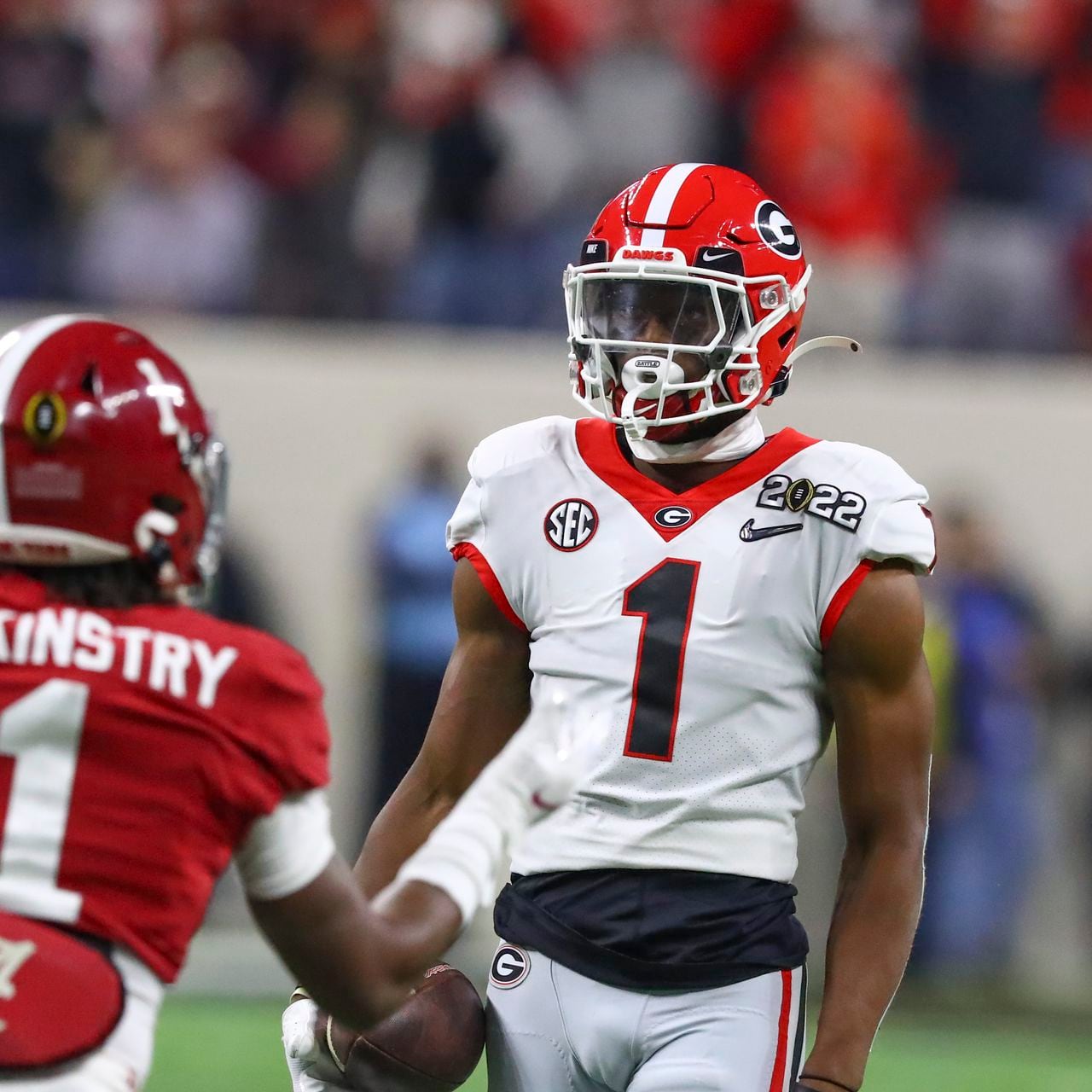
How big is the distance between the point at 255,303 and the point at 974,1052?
166 inches

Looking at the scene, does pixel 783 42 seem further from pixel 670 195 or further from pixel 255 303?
pixel 670 195

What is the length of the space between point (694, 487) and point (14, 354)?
104cm

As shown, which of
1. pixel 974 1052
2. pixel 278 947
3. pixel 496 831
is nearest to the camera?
pixel 278 947

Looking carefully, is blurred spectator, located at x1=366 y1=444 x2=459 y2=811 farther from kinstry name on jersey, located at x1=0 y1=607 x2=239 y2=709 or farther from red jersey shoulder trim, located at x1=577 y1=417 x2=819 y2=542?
kinstry name on jersey, located at x1=0 y1=607 x2=239 y2=709

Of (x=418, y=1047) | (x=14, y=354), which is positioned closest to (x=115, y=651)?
(x=14, y=354)

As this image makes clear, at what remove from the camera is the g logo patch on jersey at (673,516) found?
3.05 metres

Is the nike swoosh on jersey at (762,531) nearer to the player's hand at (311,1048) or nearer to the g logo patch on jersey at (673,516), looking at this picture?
the g logo patch on jersey at (673,516)

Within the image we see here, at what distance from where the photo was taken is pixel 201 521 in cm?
258

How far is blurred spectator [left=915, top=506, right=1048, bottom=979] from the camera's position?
27.7ft

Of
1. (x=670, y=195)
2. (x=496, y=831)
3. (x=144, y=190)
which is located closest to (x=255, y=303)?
(x=144, y=190)

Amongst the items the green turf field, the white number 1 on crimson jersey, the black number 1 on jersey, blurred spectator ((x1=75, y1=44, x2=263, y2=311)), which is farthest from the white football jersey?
blurred spectator ((x1=75, y1=44, x2=263, y2=311))

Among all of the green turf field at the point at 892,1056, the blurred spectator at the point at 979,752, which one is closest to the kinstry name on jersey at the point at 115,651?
the green turf field at the point at 892,1056

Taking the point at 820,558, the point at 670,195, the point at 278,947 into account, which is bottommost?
the point at 278,947

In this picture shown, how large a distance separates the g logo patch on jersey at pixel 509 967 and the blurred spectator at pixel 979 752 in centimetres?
548
